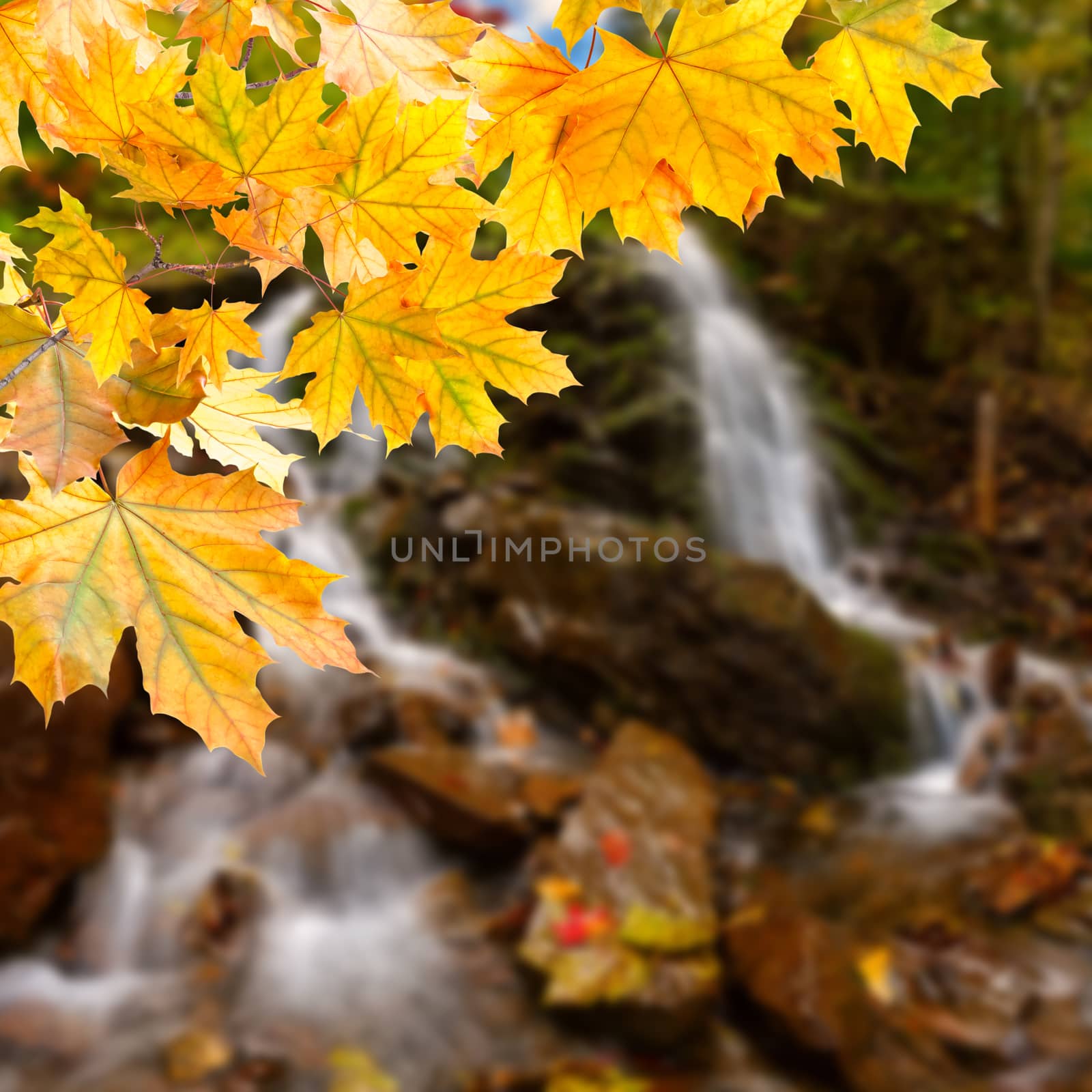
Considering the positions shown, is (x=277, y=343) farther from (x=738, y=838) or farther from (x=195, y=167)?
(x=195, y=167)

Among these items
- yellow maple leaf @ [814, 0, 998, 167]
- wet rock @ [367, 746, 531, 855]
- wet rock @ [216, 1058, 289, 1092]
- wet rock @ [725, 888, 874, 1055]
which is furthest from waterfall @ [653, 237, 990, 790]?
yellow maple leaf @ [814, 0, 998, 167]

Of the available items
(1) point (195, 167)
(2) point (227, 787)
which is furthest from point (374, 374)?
(2) point (227, 787)

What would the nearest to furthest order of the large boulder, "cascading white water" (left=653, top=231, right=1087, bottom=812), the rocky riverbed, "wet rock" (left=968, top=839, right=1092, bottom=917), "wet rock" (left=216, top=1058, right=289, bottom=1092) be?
"wet rock" (left=216, top=1058, right=289, bottom=1092) → the rocky riverbed → "wet rock" (left=968, top=839, right=1092, bottom=917) → the large boulder → "cascading white water" (left=653, top=231, right=1087, bottom=812)

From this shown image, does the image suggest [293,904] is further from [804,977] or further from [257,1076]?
[804,977]

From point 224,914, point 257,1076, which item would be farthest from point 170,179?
point 224,914

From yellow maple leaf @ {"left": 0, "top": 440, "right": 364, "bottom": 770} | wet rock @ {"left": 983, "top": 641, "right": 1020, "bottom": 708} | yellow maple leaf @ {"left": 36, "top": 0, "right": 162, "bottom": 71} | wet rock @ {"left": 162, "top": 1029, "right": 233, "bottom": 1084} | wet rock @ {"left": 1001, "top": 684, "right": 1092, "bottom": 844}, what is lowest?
wet rock @ {"left": 162, "top": 1029, "right": 233, "bottom": 1084}

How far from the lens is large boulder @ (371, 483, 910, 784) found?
456cm

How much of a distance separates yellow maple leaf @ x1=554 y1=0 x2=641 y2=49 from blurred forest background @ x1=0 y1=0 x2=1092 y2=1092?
1.65m

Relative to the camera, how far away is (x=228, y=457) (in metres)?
0.71

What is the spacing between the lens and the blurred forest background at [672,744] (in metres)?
3.07

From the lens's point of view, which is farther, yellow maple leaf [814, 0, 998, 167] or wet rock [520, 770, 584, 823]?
wet rock [520, 770, 584, 823]

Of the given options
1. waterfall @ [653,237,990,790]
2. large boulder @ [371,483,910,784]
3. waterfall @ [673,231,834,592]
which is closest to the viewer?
large boulder @ [371,483,910,784]


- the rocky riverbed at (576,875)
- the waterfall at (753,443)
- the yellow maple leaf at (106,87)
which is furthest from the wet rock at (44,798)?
the waterfall at (753,443)

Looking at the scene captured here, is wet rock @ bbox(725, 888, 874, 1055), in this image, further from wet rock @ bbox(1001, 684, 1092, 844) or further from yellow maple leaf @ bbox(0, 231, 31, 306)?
yellow maple leaf @ bbox(0, 231, 31, 306)
